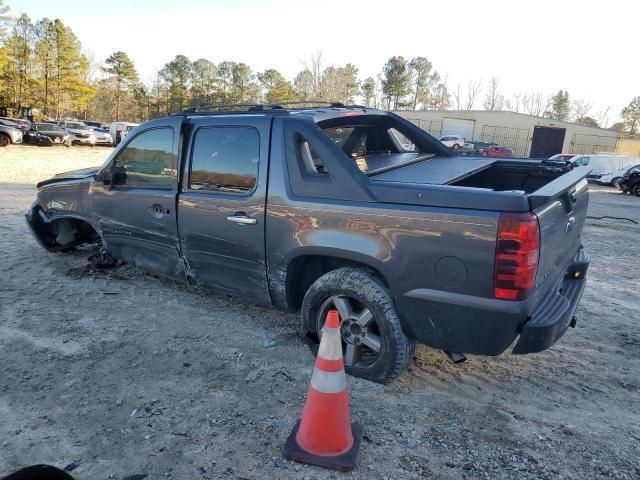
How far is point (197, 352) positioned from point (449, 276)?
204 centimetres

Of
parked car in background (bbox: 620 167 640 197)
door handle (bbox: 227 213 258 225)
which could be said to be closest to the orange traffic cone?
door handle (bbox: 227 213 258 225)

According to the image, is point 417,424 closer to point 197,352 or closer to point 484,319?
point 484,319

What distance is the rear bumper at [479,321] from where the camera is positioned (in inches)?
105

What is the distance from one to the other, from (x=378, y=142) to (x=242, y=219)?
66.9 inches

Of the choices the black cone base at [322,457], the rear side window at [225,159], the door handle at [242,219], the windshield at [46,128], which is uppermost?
the windshield at [46,128]

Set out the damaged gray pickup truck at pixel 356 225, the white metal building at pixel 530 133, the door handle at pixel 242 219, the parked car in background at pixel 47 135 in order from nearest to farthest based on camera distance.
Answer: the damaged gray pickup truck at pixel 356 225, the door handle at pixel 242 219, the parked car in background at pixel 47 135, the white metal building at pixel 530 133

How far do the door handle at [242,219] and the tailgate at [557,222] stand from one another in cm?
191

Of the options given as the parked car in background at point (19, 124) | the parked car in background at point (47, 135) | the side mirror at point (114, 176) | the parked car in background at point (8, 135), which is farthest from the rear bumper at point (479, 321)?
the parked car in background at point (19, 124)

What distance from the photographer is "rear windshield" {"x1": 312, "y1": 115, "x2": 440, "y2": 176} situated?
3.96 metres

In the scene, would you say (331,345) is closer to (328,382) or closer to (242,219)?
(328,382)

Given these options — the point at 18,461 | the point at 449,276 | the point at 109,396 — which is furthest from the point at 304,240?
the point at 18,461

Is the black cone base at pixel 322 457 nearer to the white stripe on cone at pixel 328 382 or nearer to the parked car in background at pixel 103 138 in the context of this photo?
the white stripe on cone at pixel 328 382

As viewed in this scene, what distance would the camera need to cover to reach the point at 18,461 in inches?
97.0

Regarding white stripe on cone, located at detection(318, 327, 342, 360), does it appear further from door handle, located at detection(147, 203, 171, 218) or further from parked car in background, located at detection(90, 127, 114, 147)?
parked car in background, located at detection(90, 127, 114, 147)
